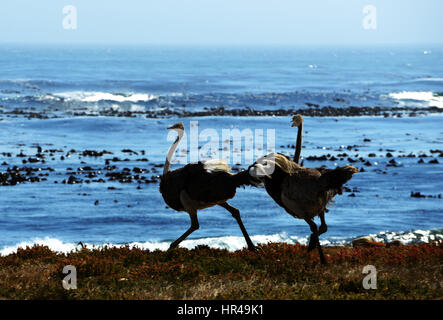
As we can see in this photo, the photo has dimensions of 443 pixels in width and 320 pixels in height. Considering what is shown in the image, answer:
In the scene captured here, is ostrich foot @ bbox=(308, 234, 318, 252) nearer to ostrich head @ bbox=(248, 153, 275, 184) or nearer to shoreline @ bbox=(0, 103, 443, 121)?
ostrich head @ bbox=(248, 153, 275, 184)

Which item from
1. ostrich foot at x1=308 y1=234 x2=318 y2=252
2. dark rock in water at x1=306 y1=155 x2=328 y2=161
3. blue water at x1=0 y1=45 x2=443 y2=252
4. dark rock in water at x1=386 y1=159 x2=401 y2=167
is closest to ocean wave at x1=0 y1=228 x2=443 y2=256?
blue water at x1=0 y1=45 x2=443 y2=252

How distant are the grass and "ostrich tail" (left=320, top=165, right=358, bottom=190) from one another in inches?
49.0

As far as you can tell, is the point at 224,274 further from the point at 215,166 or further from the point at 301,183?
the point at 215,166

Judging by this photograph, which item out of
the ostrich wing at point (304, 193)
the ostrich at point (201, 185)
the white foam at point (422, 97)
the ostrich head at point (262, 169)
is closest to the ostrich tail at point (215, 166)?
the ostrich at point (201, 185)

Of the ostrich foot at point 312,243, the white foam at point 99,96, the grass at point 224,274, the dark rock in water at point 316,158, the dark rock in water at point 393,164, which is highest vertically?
the ostrich foot at point 312,243

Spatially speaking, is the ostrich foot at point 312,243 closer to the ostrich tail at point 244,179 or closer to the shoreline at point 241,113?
the ostrich tail at point 244,179

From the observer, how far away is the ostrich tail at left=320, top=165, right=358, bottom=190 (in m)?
9.19

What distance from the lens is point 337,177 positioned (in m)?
Result: 9.26

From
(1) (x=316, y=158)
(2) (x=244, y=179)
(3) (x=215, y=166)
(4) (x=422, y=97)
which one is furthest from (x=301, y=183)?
(4) (x=422, y=97)

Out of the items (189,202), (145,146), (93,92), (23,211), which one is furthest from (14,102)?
(189,202)

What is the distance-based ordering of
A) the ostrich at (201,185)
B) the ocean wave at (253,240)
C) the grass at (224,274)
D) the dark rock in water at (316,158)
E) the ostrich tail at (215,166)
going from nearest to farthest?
the grass at (224,274) → the ostrich at (201,185) → the ostrich tail at (215,166) → the ocean wave at (253,240) → the dark rock in water at (316,158)

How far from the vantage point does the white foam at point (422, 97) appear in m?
77.3

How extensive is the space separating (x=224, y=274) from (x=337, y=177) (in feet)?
6.96

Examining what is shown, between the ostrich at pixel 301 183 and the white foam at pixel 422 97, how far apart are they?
68541 mm
